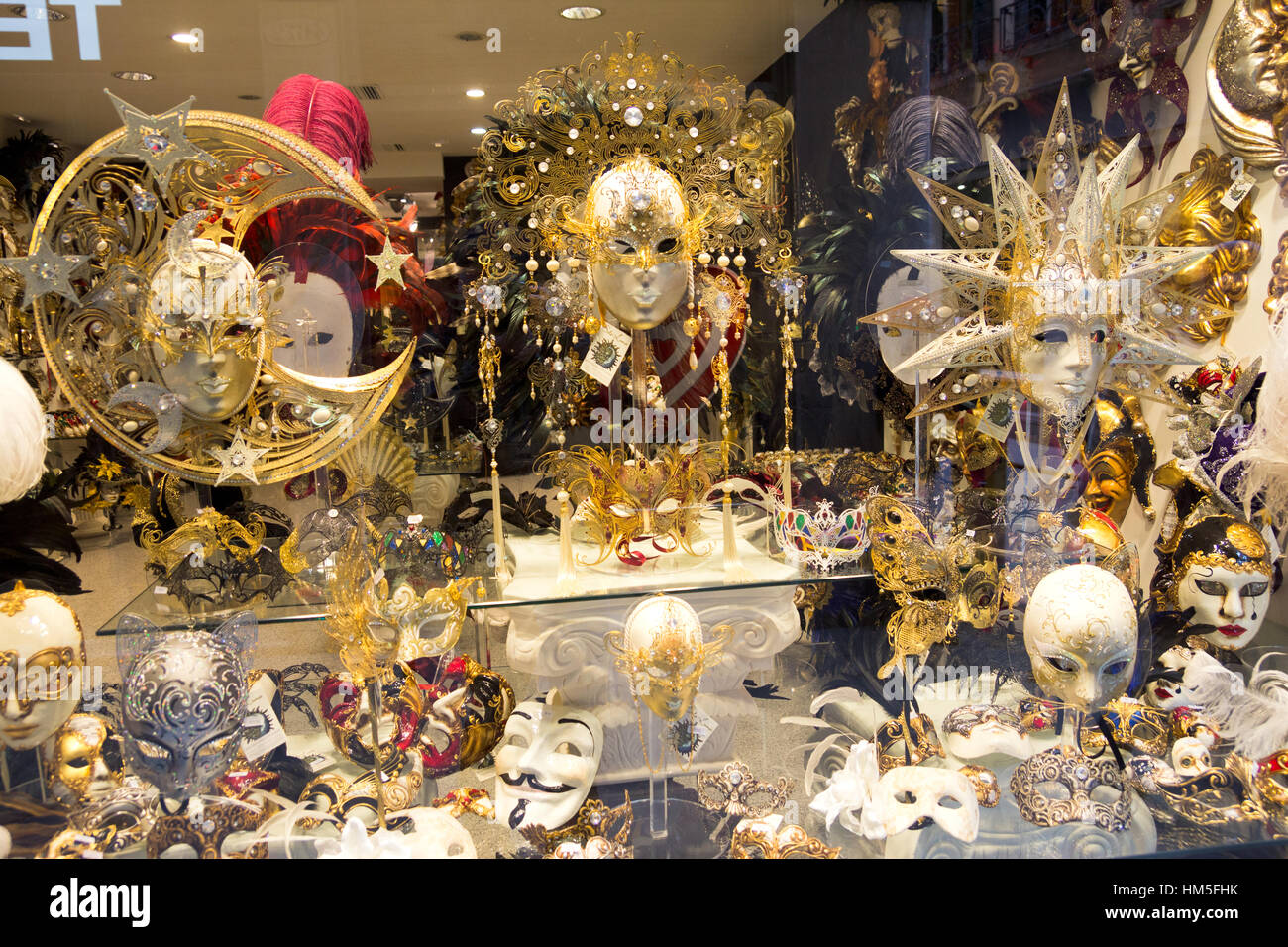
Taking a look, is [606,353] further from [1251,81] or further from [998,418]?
[1251,81]

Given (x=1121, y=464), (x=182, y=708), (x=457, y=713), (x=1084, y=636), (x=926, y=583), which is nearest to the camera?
(x=182, y=708)

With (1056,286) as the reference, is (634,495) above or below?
below

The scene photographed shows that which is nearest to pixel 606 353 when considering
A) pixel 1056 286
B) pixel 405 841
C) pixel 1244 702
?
pixel 1056 286

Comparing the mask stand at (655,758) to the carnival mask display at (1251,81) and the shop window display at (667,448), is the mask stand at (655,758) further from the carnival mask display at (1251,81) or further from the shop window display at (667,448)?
the carnival mask display at (1251,81)

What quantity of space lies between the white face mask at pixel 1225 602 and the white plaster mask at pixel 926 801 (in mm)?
614

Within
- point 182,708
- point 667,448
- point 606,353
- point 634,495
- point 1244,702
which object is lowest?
point 1244,702

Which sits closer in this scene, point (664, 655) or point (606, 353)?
point (664, 655)

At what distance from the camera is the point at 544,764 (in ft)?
5.81

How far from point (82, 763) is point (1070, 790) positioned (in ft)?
5.85

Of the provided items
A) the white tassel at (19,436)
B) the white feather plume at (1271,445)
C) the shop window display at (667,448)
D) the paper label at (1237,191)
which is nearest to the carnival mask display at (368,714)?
the shop window display at (667,448)

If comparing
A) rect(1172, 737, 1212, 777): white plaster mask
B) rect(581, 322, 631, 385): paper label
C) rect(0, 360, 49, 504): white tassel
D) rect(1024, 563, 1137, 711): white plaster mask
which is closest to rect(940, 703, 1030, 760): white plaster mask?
rect(1024, 563, 1137, 711): white plaster mask

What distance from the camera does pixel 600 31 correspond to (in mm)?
1863

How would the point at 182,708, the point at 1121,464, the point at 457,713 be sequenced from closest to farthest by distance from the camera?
1. the point at 182,708
2. the point at 457,713
3. the point at 1121,464
